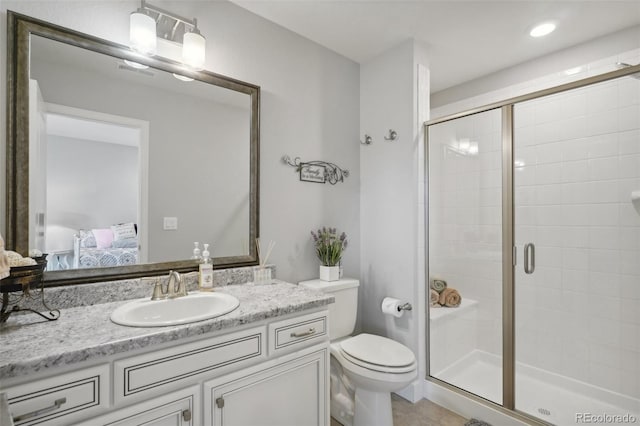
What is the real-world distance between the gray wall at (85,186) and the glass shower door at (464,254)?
6.05 feet

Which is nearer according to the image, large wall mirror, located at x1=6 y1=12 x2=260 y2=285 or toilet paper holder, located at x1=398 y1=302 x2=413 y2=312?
large wall mirror, located at x1=6 y1=12 x2=260 y2=285

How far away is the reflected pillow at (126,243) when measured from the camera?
1415 mm

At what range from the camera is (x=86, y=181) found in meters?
1.32

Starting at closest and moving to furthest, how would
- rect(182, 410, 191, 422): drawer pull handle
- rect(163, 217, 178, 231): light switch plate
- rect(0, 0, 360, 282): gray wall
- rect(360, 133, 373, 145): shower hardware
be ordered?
rect(182, 410, 191, 422): drawer pull handle < rect(163, 217, 178, 231): light switch plate < rect(0, 0, 360, 282): gray wall < rect(360, 133, 373, 145): shower hardware

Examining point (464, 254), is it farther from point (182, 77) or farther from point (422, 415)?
point (182, 77)

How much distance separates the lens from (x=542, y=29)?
79.0 inches

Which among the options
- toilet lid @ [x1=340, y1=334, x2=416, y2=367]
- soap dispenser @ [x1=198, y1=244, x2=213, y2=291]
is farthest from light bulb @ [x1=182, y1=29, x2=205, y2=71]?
toilet lid @ [x1=340, y1=334, x2=416, y2=367]

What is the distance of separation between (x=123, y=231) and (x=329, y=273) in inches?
47.3

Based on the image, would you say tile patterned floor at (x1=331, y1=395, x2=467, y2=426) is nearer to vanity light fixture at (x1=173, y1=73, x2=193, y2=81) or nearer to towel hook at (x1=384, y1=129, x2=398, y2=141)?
towel hook at (x1=384, y1=129, x2=398, y2=141)

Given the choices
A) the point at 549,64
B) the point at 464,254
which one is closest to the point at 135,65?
the point at 464,254

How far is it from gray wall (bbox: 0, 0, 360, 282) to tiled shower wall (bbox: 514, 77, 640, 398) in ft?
3.74

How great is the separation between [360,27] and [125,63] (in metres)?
1.41

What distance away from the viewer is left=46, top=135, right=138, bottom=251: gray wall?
50.1 inches

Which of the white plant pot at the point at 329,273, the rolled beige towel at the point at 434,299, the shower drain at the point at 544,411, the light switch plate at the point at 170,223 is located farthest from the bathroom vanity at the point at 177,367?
the shower drain at the point at 544,411
